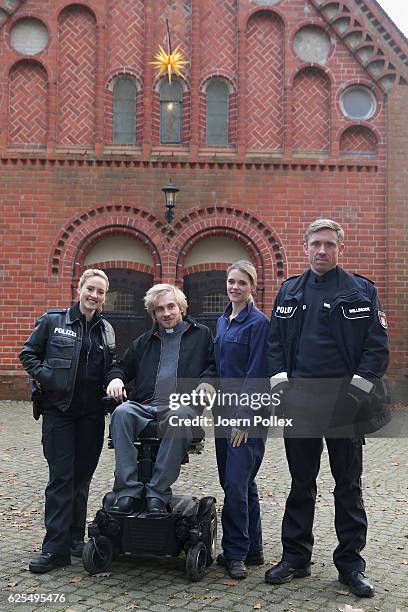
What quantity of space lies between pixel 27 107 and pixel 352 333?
1154 centimetres

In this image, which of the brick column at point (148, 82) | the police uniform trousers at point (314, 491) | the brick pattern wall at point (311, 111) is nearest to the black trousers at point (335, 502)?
the police uniform trousers at point (314, 491)

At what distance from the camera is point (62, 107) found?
14.4 m

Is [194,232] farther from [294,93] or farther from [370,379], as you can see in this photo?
[370,379]

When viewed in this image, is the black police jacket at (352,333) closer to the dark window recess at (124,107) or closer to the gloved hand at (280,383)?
the gloved hand at (280,383)

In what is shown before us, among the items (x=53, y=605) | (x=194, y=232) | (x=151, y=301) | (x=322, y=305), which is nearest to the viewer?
(x=53, y=605)

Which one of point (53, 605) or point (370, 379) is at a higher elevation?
point (370, 379)

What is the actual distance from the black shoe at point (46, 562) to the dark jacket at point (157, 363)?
116 centimetres

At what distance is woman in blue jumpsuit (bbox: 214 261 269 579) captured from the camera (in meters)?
4.79

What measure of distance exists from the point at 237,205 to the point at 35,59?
16.1ft

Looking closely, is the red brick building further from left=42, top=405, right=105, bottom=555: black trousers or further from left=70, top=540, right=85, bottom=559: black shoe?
left=70, top=540, right=85, bottom=559: black shoe

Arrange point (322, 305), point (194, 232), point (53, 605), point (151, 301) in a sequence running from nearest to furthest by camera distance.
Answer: point (53, 605)
point (322, 305)
point (151, 301)
point (194, 232)

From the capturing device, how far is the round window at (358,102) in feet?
47.5

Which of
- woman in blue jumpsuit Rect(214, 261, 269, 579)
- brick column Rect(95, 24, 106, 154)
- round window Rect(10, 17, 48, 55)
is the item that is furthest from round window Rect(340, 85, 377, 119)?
woman in blue jumpsuit Rect(214, 261, 269, 579)

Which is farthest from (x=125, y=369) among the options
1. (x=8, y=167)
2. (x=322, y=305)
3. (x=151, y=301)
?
(x=8, y=167)
